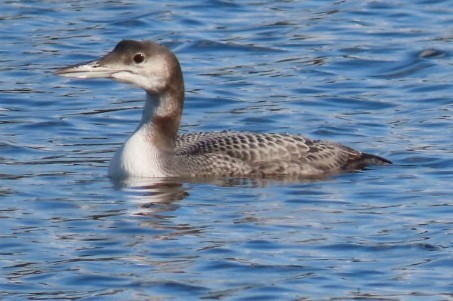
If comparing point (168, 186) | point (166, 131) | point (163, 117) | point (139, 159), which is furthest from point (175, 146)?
point (168, 186)

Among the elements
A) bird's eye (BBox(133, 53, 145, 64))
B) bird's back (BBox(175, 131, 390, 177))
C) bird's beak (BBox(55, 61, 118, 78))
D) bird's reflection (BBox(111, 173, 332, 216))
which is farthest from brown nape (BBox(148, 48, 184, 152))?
bird's beak (BBox(55, 61, 118, 78))

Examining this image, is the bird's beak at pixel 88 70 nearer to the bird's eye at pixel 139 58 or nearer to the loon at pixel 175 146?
the loon at pixel 175 146

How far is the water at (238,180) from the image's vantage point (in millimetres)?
10109

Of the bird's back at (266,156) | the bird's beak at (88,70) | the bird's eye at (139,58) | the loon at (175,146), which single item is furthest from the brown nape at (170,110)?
the bird's beak at (88,70)

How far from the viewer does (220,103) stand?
1569cm

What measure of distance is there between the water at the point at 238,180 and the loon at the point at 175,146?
0.51ft

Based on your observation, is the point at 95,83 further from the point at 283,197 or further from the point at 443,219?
the point at 443,219

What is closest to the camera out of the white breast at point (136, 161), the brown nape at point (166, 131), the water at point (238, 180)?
the water at point (238, 180)

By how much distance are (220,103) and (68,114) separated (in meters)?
1.37

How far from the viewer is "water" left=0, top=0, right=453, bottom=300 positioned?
10.1m

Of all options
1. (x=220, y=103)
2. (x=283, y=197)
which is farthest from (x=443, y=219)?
(x=220, y=103)

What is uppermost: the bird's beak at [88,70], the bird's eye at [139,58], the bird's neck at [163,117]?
the bird's eye at [139,58]

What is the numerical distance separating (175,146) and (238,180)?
24.1 inches

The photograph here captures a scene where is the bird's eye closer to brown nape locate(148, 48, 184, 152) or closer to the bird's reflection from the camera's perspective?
brown nape locate(148, 48, 184, 152)
